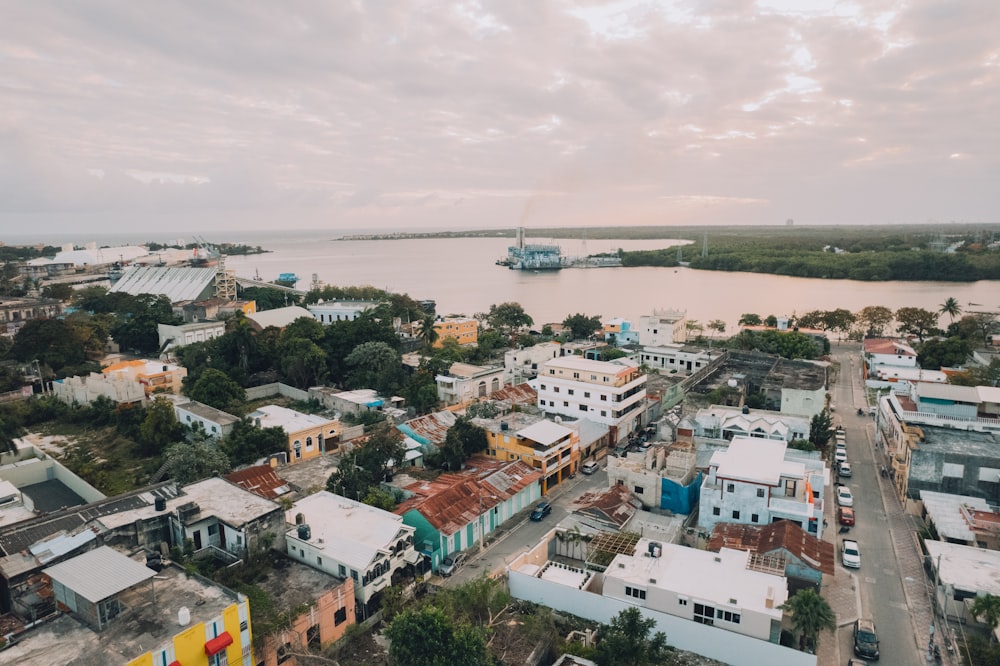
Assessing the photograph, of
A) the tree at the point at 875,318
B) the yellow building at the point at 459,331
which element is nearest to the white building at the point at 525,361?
the yellow building at the point at 459,331

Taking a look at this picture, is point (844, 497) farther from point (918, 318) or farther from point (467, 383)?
point (918, 318)

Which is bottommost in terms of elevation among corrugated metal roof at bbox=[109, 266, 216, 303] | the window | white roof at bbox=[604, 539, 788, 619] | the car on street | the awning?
the car on street

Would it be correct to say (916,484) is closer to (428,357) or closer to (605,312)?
(428,357)

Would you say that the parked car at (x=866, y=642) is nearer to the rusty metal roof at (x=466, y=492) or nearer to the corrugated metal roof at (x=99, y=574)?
the rusty metal roof at (x=466, y=492)

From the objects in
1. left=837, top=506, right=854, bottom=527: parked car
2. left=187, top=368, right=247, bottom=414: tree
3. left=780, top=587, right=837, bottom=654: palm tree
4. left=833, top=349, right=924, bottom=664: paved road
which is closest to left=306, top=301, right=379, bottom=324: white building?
left=187, top=368, right=247, bottom=414: tree

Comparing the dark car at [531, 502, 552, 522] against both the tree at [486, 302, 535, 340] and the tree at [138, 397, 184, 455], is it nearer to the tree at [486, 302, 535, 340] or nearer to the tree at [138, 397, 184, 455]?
the tree at [138, 397, 184, 455]

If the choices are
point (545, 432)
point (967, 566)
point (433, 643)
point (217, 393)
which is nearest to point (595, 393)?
point (545, 432)
